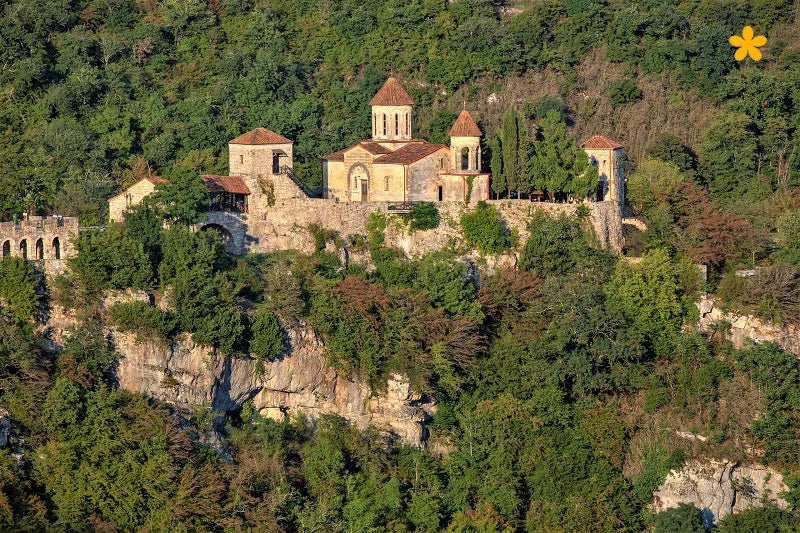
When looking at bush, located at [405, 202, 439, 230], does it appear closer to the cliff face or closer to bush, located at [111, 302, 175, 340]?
the cliff face

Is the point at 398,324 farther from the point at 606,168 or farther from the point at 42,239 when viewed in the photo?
the point at 42,239

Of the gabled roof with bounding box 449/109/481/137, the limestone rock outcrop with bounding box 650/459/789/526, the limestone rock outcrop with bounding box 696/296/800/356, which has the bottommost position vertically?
the limestone rock outcrop with bounding box 650/459/789/526

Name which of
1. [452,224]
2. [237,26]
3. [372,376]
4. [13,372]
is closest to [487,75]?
[237,26]

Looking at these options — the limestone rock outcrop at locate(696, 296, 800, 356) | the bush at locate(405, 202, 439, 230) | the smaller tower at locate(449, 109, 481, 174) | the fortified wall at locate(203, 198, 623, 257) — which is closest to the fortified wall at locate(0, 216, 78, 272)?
the fortified wall at locate(203, 198, 623, 257)

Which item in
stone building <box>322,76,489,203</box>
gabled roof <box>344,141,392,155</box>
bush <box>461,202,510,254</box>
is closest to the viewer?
bush <box>461,202,510,254</box>

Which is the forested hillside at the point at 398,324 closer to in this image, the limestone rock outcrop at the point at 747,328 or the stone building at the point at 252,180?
the limestone rock outcrop at the point at 747,328

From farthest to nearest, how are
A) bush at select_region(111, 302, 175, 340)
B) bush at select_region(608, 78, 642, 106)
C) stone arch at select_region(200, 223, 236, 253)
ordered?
bush at select_region(608, 78, 642, 106)
stone arch at select_region(200, 223, 236, 253)
bush at select_region(111, 302, 175, 340)

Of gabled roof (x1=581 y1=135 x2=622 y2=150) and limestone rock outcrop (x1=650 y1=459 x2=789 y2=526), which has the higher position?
gabled roof (x1=581 y1=135 x2=622 y2=150)

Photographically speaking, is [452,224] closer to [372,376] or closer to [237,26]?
[372,376]
